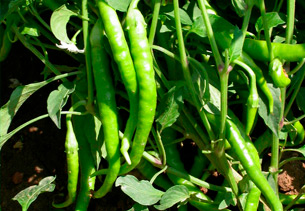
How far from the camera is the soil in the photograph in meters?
1.46

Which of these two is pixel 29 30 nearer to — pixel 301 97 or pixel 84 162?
pixel 84 162

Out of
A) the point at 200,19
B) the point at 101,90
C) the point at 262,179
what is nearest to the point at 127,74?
the point at 101,90

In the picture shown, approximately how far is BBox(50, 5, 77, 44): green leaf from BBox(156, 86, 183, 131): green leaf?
279mm

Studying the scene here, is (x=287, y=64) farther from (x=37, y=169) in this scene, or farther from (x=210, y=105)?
(x=37, y=169)

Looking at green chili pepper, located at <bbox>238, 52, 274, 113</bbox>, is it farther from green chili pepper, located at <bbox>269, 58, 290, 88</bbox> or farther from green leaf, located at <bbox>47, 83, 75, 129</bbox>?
green leaf, located at <bbox>47, 83, 75, 129</bbox>

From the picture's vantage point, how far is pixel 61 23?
3.25ft

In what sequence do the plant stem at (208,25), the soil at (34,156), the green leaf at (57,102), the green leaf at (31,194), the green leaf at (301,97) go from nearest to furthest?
the plant stem at (208,25) < the green leaf at (57,102) < the green leaf at (31,194) < the green leaf at (301,97) < the soil at (34,156)

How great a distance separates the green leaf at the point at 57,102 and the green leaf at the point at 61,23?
141 millimetres

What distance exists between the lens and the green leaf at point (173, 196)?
3.41 ft

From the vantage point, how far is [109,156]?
1065mm

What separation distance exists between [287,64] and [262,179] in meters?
0.32

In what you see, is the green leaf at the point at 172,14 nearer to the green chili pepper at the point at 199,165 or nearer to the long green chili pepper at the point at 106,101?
the long green chili pepper at the point at 106,101

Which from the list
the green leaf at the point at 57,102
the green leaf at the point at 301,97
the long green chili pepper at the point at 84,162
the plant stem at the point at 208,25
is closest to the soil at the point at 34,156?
the long green chili pepper at the point at 84,162

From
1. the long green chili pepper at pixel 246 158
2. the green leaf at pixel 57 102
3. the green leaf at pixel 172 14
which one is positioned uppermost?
the green leaf at pixel 172 14
